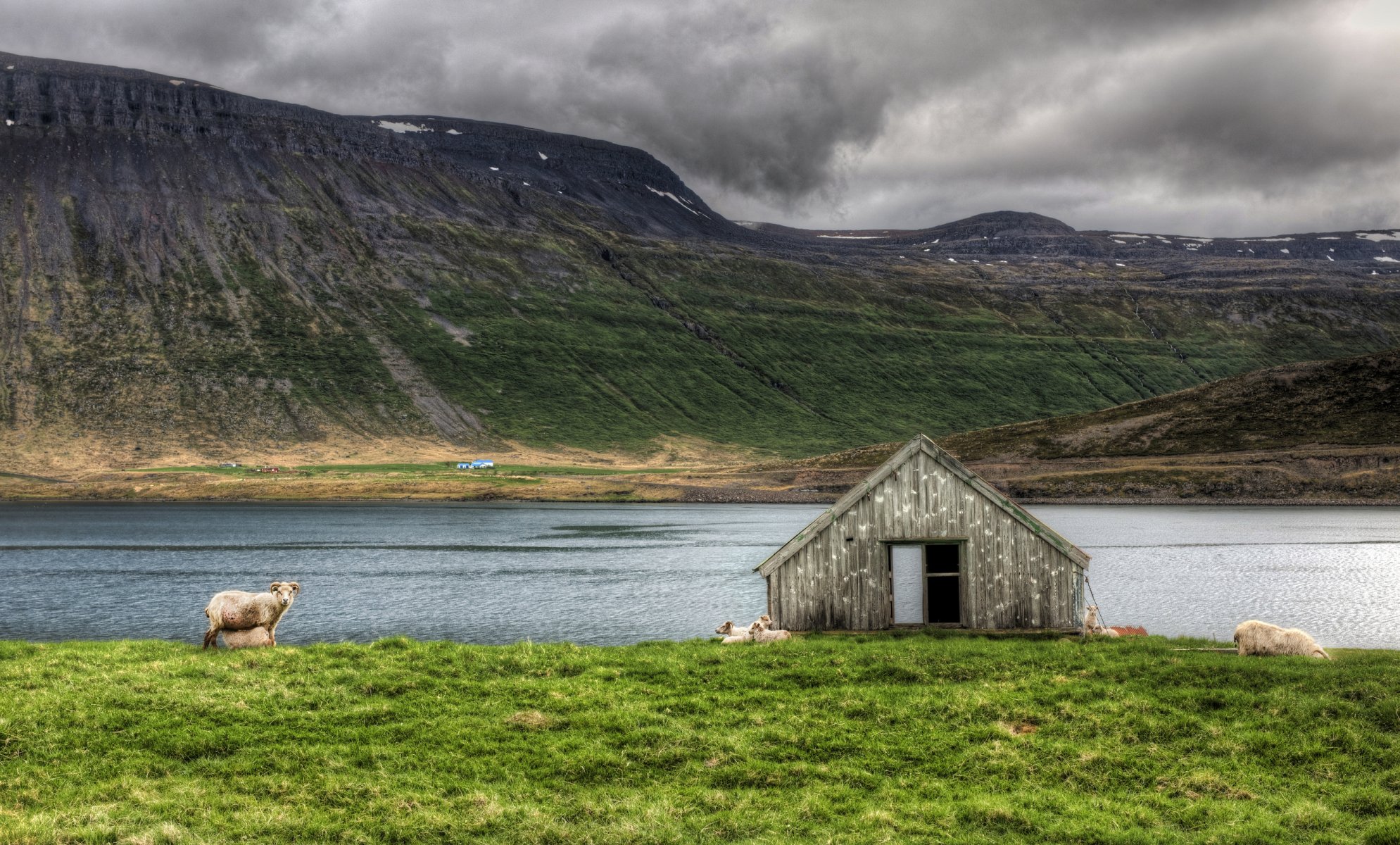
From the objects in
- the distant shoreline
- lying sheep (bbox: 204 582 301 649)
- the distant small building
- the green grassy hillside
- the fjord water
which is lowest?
the fjord water

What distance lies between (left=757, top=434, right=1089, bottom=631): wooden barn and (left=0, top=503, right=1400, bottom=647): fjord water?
48.6 ft

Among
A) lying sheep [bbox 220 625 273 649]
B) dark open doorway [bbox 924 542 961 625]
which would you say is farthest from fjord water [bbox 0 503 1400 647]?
lying sheep [bbox 220 625 273 649]

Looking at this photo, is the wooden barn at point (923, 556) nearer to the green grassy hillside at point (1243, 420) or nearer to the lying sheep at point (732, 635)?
the lying sheep at point (732, 635)

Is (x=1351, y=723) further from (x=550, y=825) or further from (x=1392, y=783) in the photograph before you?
(x=550, y=825)

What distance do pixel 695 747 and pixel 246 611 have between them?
12611mm

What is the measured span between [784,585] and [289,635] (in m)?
24.1

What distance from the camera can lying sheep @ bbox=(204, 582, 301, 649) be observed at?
2327 cm

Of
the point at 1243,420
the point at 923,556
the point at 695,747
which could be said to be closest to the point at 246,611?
the point at 695,747

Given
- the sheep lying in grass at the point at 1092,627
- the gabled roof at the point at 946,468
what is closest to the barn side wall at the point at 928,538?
the gabled roof at the point at 946,468

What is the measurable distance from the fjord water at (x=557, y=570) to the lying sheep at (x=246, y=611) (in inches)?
657

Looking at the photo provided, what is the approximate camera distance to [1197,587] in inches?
2211

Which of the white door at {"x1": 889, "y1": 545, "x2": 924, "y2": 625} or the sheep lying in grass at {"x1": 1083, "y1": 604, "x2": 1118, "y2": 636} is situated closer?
the sheep lying in grass at {"x1": 1083, "y1": 604, "x2": 1118, "y2": 636}

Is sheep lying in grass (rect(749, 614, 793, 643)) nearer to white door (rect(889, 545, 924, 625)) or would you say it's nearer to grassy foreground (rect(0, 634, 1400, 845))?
grassy foreground (rect(0, 634, 1400, 845))

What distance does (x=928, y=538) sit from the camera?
87.8ft
